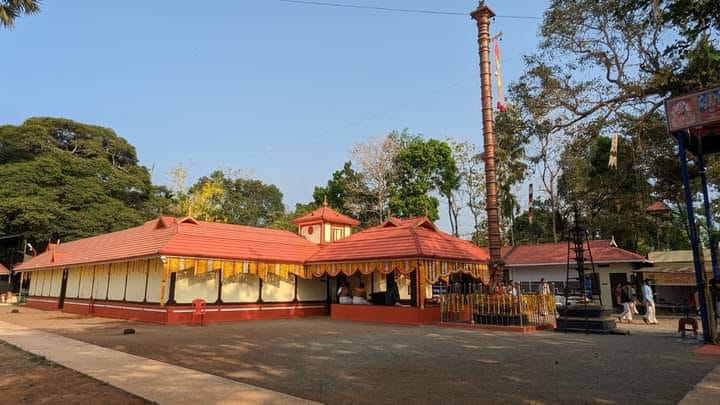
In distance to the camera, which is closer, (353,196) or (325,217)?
(325,217)

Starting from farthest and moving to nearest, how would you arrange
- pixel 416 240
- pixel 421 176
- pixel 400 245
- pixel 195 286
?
pixel 421 176 → pixel 195 286 → pixel 400 245 → pixel 416 240

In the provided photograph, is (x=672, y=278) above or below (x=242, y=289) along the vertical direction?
above

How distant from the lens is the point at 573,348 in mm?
10281

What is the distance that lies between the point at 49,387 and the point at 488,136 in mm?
15003

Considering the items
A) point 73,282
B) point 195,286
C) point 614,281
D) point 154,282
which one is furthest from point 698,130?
point 73,282

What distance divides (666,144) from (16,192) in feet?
157

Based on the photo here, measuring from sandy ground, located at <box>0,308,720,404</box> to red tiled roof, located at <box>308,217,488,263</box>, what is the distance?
176 inches

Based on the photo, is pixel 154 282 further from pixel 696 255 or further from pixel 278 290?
pixel 696 255

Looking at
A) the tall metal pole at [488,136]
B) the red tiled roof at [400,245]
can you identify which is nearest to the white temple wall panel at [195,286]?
the red tiled roof at [400,245]

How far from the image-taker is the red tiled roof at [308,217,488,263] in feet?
59.1

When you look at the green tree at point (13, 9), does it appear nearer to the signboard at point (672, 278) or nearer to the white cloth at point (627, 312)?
the white cloth at point (627, 312)

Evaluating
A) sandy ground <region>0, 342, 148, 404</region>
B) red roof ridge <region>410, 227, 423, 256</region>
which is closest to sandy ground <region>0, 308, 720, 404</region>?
sandy ground <region>0, 342, 148, 404</region>

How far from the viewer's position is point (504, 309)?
1488cm

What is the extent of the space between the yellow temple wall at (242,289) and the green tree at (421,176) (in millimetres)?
19002
